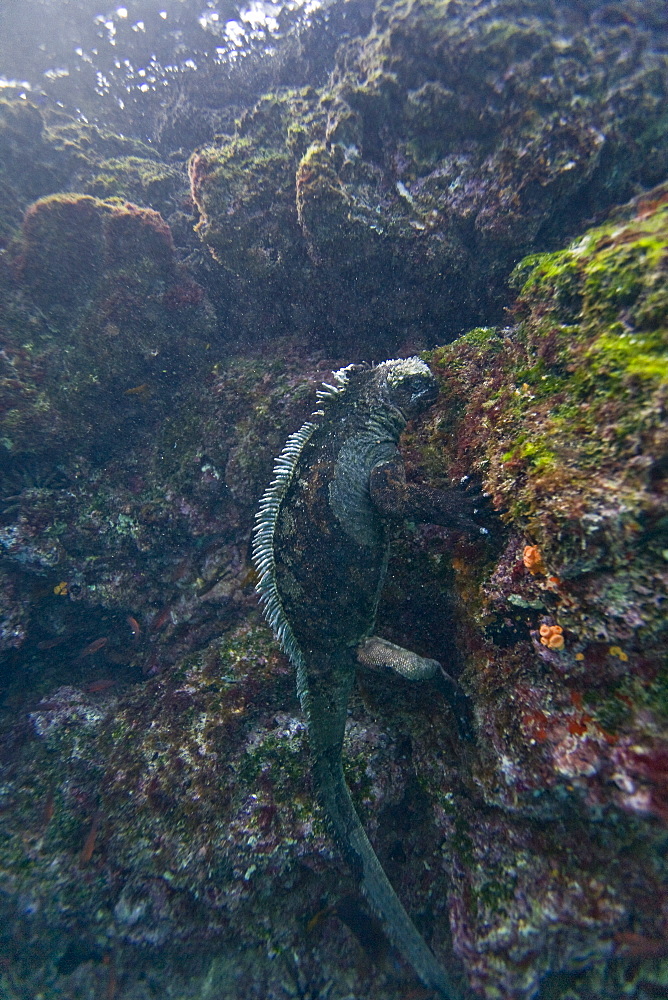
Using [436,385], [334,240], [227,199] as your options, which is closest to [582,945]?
[436,385]

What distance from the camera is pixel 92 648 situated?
6238mm

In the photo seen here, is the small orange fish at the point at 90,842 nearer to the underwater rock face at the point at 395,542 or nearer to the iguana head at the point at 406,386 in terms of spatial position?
the underwater rock face at the point at 395,542

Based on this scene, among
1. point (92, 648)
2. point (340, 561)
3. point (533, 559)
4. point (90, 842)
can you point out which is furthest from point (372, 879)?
point (92, 648)

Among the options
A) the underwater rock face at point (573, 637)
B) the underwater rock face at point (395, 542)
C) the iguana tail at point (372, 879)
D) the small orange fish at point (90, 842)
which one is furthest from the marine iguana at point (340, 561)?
the small orange fish at point (90, 842)

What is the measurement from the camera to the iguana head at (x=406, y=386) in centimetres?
463

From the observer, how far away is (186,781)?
446 centimetres

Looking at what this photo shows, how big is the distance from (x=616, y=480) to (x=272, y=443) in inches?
164

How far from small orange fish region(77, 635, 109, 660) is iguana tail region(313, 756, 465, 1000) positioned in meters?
3.94

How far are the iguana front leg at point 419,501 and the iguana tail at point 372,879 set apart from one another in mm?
2684

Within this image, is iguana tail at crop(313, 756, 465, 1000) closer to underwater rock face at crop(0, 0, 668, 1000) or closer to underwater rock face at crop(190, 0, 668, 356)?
underwater rock face at crop(0, 0, 668, 1000)

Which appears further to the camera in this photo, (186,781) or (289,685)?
(289,685)

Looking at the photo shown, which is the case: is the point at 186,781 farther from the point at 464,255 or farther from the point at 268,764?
the point at 464,255

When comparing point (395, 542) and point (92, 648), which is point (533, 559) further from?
point (92, 648)

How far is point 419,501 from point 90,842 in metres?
5.24
